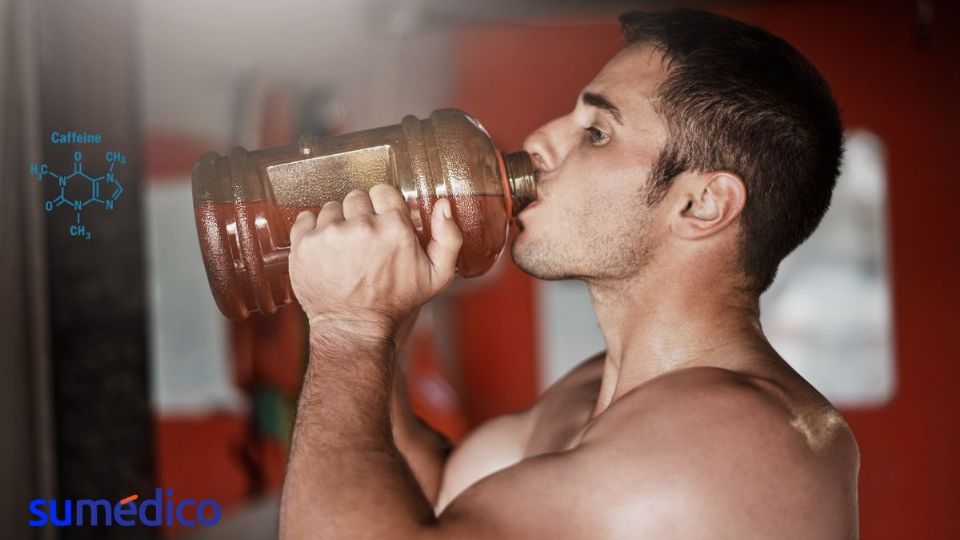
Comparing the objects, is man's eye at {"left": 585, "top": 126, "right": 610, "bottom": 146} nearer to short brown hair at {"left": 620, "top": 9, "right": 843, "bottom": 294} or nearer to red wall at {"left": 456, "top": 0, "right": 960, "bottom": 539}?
short brown hair at {"left": 620, "top": 9, "right": 843, "bottom": 294}

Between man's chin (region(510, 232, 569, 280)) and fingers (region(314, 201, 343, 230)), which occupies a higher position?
fingers (region(314, 201, 343, 230))

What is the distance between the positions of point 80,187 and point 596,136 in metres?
0.68

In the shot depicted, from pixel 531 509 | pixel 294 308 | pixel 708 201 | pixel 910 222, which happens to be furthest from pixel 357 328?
pixel 910 222

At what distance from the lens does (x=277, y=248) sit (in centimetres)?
108

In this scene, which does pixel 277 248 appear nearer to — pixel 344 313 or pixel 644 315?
pixel 344 313

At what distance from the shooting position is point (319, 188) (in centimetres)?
106

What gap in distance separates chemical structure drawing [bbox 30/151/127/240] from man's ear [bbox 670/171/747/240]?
77 cm

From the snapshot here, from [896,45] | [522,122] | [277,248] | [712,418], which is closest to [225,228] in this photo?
[277,248]

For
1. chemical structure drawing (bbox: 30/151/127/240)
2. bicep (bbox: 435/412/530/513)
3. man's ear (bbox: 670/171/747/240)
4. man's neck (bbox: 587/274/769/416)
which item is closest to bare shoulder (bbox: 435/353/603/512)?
bicep (bbox: 435/412/530/513)

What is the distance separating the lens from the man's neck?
1.17 m

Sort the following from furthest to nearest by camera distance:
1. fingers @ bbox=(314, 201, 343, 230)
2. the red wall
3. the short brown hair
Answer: the red wall → the short brown hair → fingers @ bbox=(314, 201, 343, 230)

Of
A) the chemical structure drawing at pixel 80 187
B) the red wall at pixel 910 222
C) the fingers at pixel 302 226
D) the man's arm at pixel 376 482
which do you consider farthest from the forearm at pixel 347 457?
the red wall at pixel 910 222

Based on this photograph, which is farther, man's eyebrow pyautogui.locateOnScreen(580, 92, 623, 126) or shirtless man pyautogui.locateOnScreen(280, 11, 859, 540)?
man's eyebrow pyautogui.locateOnScreen(580, 92, 623, 126)

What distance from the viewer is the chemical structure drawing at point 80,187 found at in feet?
4.04
